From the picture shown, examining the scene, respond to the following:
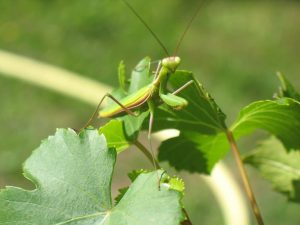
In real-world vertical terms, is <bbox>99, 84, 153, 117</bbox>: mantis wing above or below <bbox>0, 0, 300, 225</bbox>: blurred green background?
below

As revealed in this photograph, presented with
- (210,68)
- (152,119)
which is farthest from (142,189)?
(210,68)

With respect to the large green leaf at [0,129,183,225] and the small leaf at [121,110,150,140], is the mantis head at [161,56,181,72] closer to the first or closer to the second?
the small leaf at [121,110,150,140]

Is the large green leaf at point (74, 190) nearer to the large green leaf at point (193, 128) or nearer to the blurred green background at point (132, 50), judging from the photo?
the large green leaf at point (193, 128)

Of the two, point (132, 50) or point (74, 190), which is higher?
point (132, 50)

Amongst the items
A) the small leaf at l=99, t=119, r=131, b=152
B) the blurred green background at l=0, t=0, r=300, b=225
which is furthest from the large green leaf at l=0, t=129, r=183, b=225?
the blurred green background at l=0, t=0, r=300, b=225

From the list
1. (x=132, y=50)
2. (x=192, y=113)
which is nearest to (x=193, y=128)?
(x=192, y=113)

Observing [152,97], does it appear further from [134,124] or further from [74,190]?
[74,190]
